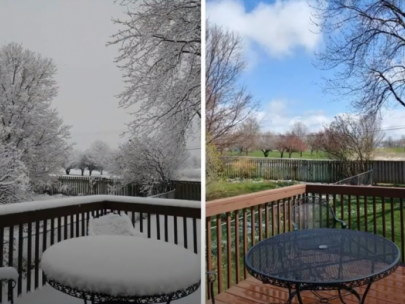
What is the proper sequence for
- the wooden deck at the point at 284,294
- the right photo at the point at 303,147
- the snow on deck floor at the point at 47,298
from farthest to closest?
1. the wooden deck at the point at 284,294
2. the right photo at the point at 303,147
3. the snow on deck floor at the point at 47,298

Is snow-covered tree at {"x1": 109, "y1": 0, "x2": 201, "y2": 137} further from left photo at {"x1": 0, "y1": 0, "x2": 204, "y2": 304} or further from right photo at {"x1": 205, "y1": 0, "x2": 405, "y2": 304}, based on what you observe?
right photo at {"x1": 205, "y1": 0, "x2": 405, "y2": 304}

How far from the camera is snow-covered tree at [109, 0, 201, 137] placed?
7.56 feet

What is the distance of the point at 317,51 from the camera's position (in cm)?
233

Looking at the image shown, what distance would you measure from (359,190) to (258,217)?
614 mm

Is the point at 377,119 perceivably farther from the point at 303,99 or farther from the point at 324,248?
the point at 324,248

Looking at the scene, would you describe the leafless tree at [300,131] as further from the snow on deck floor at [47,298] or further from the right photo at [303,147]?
the snow on deck floor at [47,298]

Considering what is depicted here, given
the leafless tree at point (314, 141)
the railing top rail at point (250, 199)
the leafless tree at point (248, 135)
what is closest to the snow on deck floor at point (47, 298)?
the railing top rail at point (250, 199)

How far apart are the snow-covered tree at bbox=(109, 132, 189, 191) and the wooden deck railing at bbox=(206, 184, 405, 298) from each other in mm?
340

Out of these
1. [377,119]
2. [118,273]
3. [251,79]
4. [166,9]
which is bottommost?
[118,273]

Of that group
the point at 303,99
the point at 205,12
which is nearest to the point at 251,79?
the point at 303,99

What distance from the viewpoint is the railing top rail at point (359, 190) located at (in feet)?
7.47

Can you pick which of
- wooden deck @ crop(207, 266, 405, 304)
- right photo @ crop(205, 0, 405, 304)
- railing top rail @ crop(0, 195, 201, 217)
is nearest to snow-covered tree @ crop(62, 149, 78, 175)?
railing top rail @ crop(0, 195, 201, 217)

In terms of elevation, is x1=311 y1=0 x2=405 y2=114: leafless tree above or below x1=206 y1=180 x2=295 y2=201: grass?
above

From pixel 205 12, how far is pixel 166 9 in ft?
0.83
